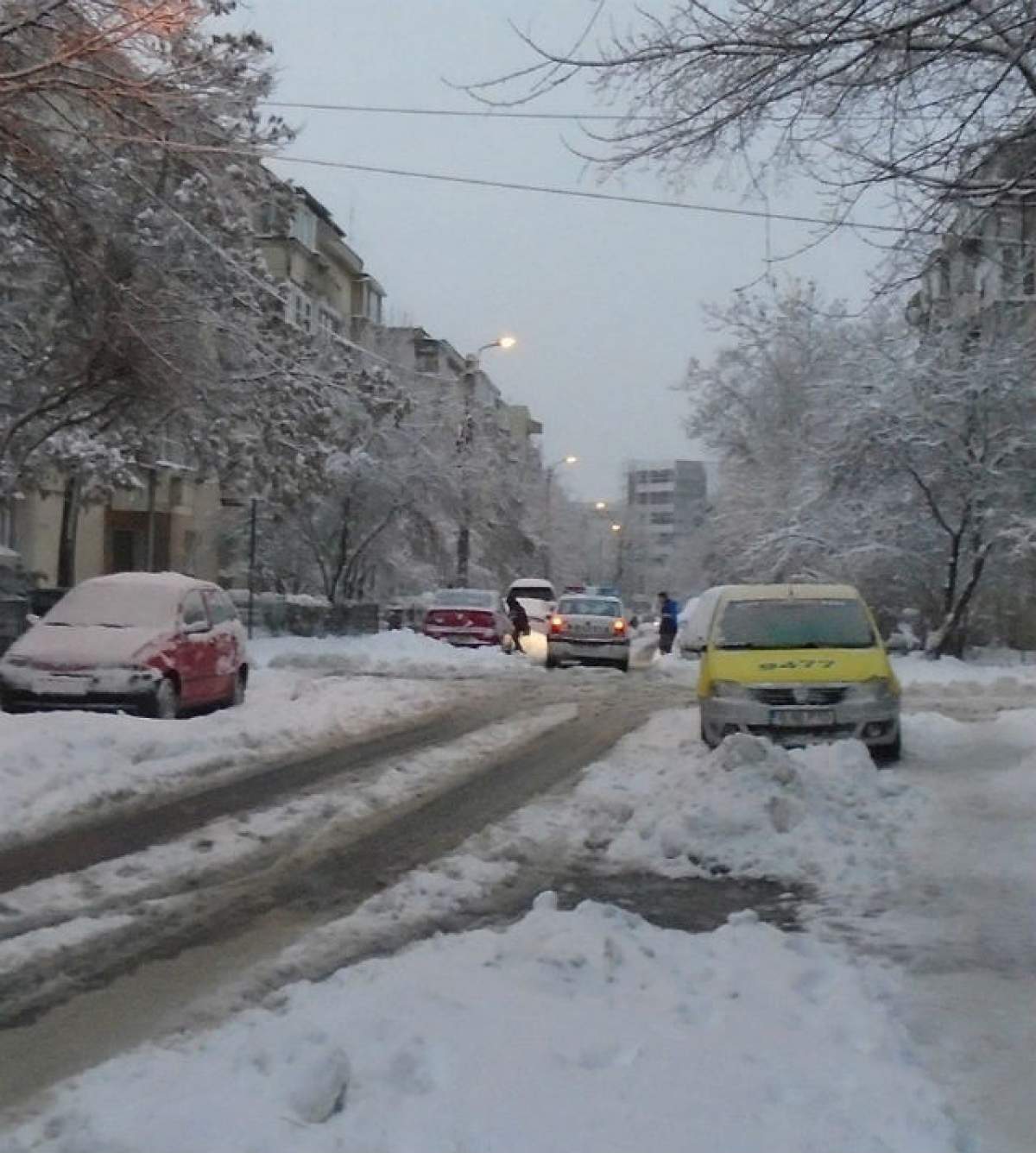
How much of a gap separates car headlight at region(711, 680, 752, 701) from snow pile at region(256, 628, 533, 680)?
12387mm

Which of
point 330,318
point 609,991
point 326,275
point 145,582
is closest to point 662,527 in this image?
point 326,275

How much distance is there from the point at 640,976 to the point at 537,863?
3027 millimetres

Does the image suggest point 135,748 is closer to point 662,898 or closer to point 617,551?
point 662,898

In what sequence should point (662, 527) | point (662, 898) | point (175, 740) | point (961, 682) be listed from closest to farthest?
point (662, 898) → point (175, 740) → point (961, 682) → point (662, 527)

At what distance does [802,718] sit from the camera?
13.1m

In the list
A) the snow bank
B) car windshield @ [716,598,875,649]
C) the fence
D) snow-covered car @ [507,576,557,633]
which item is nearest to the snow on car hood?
the snow bank

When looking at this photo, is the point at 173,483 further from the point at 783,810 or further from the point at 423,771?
the point at 783,810

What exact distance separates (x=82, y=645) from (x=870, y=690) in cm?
794

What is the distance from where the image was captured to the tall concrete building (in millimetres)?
101875

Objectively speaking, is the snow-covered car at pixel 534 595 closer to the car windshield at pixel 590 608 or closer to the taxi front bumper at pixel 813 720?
the car windshield at pixel 590 608

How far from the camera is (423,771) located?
42.6 feet

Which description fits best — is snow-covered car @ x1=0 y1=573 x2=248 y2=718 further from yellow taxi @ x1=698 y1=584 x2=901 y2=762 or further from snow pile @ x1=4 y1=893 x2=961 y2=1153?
snow pile @ x1=4 y1=893 x2=961 y2=1153

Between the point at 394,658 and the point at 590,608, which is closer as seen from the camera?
the point at 394,658

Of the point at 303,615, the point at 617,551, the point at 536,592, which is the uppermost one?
the point at 617,551
